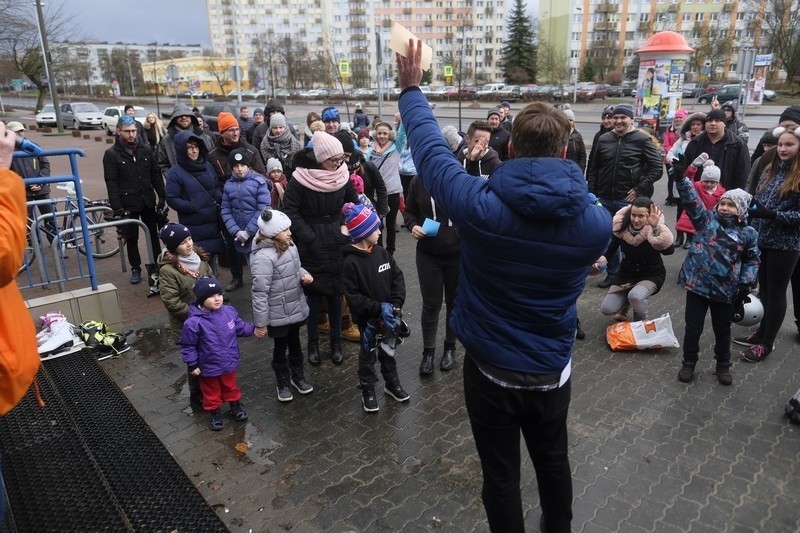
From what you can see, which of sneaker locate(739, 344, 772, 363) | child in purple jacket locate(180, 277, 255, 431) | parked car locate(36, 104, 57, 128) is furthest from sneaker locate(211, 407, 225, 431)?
parked car locate(36, 104, 57, 128)

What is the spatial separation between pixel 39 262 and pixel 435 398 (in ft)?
13.5

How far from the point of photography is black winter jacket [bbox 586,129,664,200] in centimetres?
653

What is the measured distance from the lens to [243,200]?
6043 millimetres

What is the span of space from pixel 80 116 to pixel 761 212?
35909 mm

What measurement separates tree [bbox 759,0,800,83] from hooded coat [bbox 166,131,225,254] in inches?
2186

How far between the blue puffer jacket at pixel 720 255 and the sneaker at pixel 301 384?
126 inches

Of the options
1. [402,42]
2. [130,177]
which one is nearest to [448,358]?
[402,42]

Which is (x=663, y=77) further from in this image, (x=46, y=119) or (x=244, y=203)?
(x=46, y=119)

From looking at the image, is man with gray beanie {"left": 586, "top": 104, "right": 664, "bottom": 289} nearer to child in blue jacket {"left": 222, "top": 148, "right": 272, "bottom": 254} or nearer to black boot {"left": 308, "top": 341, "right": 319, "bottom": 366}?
black boot {"left": 308, "top": 341, "right": 319, "bottom": 366}

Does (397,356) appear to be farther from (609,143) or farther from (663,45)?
(663,45)

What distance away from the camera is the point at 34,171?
757 cm

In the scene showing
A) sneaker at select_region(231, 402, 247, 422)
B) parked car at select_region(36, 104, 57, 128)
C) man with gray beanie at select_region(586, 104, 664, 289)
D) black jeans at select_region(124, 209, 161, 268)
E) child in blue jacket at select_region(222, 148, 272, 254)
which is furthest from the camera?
parked car at select_region(36, 104, 57, 128)

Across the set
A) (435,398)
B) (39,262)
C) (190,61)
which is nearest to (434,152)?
(435,398)

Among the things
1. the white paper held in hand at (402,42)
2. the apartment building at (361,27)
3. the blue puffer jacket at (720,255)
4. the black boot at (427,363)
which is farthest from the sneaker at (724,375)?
the apartment building at (361,27)
